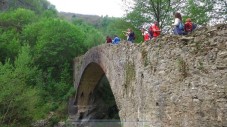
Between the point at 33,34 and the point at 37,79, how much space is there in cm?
807

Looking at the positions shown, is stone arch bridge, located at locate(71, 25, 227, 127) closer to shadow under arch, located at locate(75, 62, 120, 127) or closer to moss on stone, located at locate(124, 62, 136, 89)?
moss on stone, located at locate(124, 62, 136, 89)

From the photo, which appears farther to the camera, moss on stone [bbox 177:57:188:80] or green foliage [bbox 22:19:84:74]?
green foliage [bbox 22:19:84:74]

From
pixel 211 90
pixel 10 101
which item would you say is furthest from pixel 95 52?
pixel 211 90

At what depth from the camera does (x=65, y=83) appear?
29.1 metres

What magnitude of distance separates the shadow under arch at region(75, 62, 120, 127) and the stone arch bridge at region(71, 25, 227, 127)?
13330 millimetres

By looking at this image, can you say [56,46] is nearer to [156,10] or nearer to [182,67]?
[156,10]

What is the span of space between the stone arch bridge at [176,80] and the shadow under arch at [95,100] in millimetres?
13330

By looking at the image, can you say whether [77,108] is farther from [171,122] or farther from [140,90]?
[171,122]

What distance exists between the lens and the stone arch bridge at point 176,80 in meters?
7.12

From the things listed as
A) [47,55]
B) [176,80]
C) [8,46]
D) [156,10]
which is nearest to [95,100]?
[47,55]

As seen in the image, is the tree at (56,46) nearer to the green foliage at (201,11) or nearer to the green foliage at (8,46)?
the green foliage at (8,46)

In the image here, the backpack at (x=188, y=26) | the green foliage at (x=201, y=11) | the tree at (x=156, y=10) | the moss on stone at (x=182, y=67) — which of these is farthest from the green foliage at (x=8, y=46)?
the moss on stone at (x=182, y=67)

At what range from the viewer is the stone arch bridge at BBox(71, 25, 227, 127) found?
23.4 feet

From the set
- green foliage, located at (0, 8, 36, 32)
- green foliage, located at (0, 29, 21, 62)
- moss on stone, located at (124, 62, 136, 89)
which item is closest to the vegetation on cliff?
green foliage, located at (0, 29, 21, 62)
